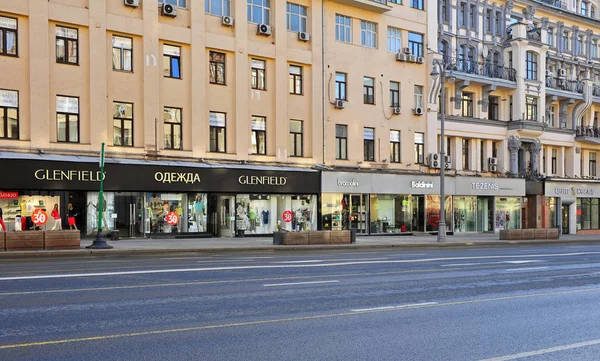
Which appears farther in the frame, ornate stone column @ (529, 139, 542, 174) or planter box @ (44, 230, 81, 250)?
ornate stone column @ (529, 139, 542, 174)

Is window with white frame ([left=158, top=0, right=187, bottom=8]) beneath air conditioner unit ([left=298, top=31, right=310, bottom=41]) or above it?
above

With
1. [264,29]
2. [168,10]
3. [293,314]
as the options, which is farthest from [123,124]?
[293,314]

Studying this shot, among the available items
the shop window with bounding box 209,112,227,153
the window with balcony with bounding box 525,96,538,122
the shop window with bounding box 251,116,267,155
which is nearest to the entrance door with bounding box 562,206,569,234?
the window with balcony with bounding box 525,96,538,122

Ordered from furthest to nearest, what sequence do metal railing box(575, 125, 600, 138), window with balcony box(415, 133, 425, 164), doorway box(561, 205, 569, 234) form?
metal railing box(575, 125, 600, 138) → doorway box(561, 205, 569, 234) → window with balcony box(415, 133, 425, 164)

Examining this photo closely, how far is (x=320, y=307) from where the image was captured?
10797 millimetres

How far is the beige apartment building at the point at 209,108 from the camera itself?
27.9m

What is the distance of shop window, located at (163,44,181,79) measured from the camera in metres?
32.0

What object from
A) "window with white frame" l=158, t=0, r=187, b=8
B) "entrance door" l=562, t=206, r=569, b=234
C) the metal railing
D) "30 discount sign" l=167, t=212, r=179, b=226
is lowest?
"entrance door" l=562, t=206, r=569, b=234

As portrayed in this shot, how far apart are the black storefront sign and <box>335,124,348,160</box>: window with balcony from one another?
2.77 metres

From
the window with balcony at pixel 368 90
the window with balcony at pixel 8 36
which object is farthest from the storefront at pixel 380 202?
the window with balcony at pixel 8 36

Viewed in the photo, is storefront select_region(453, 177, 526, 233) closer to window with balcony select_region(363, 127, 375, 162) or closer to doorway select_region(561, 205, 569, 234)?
doorway select_region(561, 205, 569, 234)

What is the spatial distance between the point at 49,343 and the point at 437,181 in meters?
36.6

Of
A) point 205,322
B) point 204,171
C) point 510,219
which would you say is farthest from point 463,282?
point 510,219

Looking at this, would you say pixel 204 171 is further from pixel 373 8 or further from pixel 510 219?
pixel 510 219
